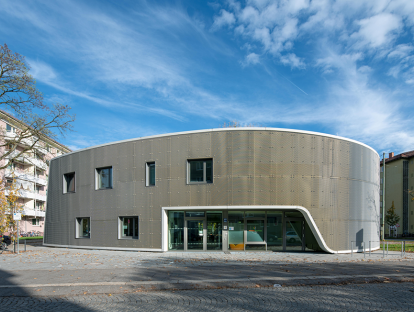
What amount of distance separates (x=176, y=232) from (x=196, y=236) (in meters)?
1.20

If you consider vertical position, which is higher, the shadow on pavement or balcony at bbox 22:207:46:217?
the shadow on pavement

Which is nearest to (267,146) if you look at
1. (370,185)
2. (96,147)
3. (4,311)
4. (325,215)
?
(325,215)

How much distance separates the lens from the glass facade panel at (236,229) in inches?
725

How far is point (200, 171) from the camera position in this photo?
18.5 m

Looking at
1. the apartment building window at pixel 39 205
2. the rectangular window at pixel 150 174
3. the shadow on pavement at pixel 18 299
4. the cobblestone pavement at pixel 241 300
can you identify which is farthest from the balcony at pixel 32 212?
the cobblestone pavement at pixel 241 300

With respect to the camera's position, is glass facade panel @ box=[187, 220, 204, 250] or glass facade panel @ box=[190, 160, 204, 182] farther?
glass facade panel @ box=[187, 220, 204, 250]

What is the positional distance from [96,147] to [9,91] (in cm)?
1236

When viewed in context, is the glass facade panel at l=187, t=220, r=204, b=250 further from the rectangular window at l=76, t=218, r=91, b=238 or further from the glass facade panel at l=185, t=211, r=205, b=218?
the rectangular window at l=76, t=218, r=91, b=238

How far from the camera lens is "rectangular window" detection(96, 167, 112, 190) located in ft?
70.0

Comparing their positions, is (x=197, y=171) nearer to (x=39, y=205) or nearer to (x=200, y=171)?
(x=200, y=171)

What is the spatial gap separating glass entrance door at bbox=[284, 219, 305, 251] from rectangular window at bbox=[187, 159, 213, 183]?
203 inches

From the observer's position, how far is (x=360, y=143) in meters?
20.0

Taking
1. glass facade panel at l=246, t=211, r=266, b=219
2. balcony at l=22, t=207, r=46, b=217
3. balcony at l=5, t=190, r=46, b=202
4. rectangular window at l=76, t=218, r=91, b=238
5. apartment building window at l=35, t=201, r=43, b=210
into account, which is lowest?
balcony at l=22, t=207, r=46, b=217

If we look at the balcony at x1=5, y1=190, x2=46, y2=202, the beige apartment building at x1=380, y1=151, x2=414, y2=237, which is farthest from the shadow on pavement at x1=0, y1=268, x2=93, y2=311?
the beige apartment building at x1=380, y1=151, x2=414, y2=237
